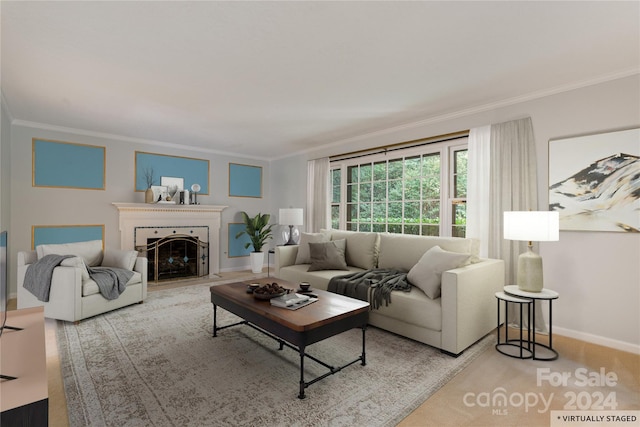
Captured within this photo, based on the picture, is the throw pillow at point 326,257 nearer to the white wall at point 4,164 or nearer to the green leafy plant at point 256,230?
the green leafy plant at point 256,230

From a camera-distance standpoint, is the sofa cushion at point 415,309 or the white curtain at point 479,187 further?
the white curtain at point 479,187

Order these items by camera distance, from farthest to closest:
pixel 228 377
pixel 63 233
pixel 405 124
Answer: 1. pixel 63 233
2. pixel 405 124
3. pixel 228 377

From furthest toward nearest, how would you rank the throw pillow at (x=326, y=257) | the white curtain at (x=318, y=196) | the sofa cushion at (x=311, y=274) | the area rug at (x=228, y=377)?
the white curtain at (x=318, y=196)
the throw pillow at (x=326, y=257)
the sofa cushion at (x=311, y=274)
the area rug at (x=228, y=377)

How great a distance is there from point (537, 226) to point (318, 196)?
139 inches

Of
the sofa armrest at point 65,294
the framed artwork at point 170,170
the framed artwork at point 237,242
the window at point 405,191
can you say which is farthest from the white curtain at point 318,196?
the sofa armrest at point 65,294

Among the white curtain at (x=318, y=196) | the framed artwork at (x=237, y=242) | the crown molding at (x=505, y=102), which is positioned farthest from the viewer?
the framed artwork at (x=237, y=242)

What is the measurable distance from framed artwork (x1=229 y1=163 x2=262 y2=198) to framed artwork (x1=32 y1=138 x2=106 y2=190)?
7.07 ft

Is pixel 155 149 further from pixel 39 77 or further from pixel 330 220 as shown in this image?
pixel 330 220

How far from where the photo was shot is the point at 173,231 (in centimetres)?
554

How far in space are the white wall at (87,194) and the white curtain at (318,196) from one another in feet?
5.53

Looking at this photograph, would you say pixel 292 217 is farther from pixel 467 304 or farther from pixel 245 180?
pixel 467 304

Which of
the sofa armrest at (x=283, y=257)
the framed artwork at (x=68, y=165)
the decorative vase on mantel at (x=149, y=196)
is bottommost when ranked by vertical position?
the sofa armrest at (x=283, y=257)

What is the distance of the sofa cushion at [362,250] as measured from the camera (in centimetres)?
403

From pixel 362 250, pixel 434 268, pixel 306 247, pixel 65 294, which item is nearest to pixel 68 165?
pixel 65 294
